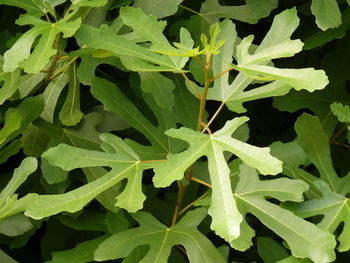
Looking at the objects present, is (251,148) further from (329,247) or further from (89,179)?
(89,179)

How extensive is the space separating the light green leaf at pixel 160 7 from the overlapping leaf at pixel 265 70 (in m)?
0.17

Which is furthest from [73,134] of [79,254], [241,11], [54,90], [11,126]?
[241,11]

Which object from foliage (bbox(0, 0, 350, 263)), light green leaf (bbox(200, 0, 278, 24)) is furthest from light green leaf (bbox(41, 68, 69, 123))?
light green leaf (bbox(200, 0, 278, 24))

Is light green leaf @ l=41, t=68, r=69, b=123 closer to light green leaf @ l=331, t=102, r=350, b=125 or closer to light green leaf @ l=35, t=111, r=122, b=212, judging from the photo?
light green leaf @ l=35, t=111, r=122, b=212

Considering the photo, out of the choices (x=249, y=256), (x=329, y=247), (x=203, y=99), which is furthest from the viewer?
(x=249, y=256)

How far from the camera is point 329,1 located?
1.70 meters

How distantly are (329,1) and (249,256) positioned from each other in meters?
0.97

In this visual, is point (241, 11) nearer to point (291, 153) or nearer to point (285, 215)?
point (291, 153)

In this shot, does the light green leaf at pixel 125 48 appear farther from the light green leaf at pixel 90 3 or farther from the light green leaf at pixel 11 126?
the light green leaf at pixel 11 126

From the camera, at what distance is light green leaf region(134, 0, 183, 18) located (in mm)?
1749

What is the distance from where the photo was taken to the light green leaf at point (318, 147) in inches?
66.1

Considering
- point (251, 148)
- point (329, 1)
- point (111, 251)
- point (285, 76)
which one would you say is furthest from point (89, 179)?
point (329, 1)

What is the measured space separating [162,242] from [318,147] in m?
0.51

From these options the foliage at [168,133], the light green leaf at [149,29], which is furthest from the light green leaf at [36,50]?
the light green leaf at [149,29]
